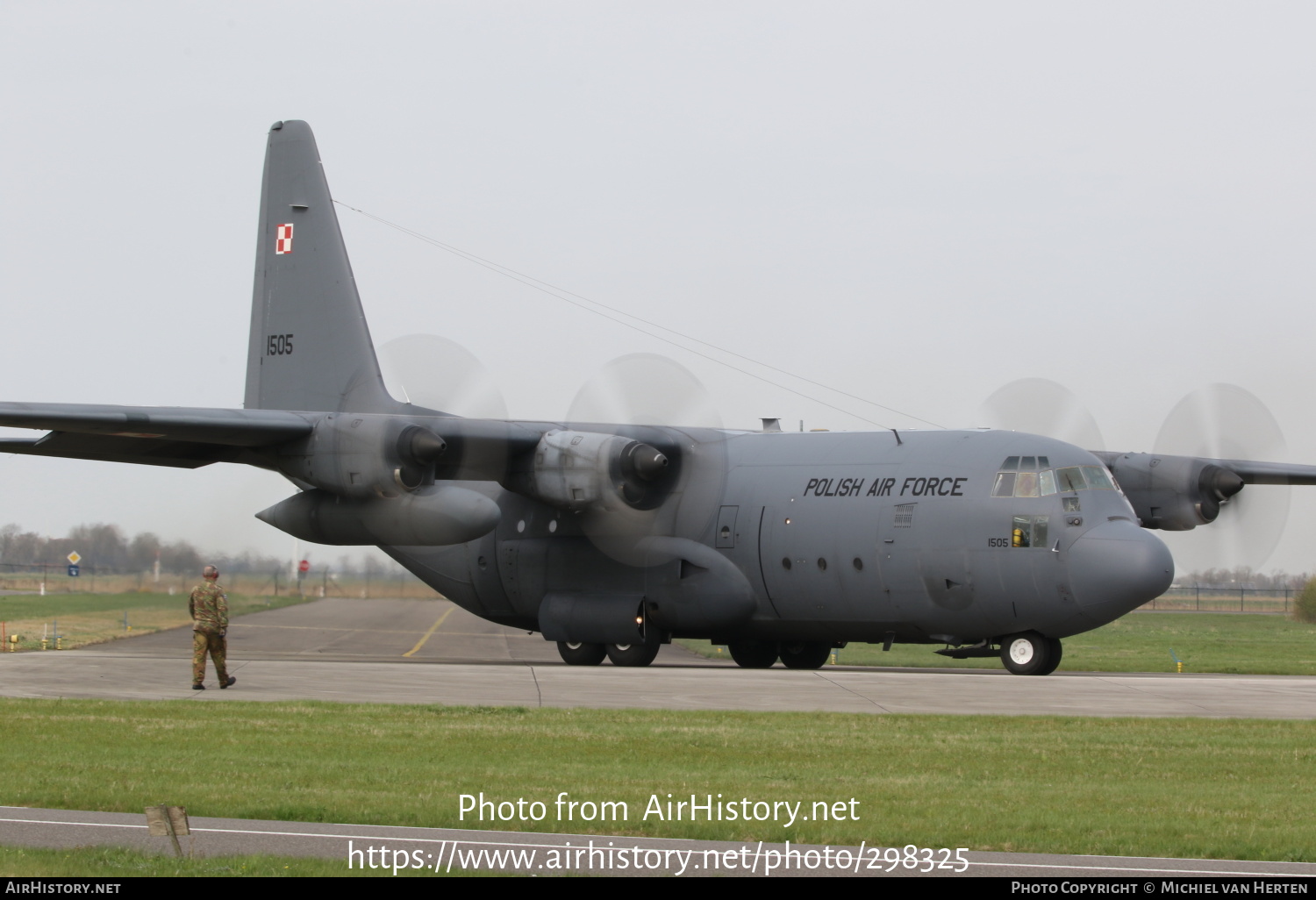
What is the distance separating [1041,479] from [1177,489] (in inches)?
220

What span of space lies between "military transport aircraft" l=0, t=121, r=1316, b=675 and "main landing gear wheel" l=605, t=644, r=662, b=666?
0.12ft

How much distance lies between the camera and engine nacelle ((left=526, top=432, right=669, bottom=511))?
24.2m

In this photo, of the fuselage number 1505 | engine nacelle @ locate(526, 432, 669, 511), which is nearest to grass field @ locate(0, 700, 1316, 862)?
engine nacelle @ locate(526, 432, 669, 511)

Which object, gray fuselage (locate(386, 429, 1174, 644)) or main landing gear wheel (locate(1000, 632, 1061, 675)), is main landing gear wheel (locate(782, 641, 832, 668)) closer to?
gray fuselage (locate(386, 429, 1174, 644))

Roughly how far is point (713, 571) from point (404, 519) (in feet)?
17.9

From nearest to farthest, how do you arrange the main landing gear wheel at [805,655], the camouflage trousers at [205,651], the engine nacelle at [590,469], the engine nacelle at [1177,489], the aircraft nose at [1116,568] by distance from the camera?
the camouflage trousers at [205,651]
the aircraft nose at [1116,568]
the engine nacelle at [590,469]
the engine nacelle at [1177,489]
the main landing gear wheel at [805,655]

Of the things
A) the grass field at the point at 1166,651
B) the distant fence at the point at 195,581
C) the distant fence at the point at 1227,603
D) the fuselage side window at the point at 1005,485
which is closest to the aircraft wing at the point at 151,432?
the distant fence at the point at 195,581

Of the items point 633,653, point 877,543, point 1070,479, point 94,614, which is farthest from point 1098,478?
point 94,614

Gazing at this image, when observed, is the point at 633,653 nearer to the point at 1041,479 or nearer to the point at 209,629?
the point at 1041,479

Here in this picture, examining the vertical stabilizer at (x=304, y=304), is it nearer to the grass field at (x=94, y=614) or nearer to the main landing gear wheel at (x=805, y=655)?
the grass field at (x=94, y=614)

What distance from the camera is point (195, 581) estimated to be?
87.1 ft

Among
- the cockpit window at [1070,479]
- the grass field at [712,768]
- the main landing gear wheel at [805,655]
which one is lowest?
the main landing gear wheel at [805,655]

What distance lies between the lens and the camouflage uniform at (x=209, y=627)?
712 inches

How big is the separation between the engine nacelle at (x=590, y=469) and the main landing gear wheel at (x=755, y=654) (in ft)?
13.9
